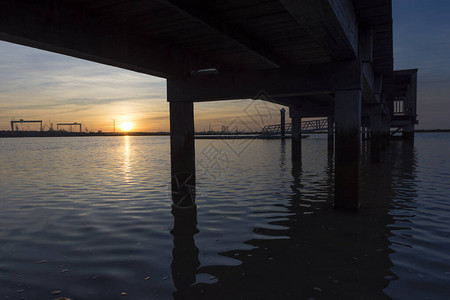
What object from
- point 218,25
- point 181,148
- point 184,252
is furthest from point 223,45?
point 184,252

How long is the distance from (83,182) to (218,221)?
9477mm

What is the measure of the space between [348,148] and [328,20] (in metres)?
4.34

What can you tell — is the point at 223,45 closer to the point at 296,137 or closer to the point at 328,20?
the point at 328,20

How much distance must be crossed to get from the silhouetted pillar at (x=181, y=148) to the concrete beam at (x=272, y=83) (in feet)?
1.52

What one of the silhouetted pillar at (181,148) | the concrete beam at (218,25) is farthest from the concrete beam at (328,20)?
the silhouetted pillar at (181,148)

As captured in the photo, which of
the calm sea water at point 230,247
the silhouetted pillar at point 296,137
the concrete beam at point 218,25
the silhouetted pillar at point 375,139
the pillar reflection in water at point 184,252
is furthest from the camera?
the silhouetted pillar at point 296,137

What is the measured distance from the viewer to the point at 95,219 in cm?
829

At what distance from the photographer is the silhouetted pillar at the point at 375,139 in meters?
22.3

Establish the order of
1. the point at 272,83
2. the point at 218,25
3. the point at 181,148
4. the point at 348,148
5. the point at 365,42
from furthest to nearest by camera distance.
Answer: the point at 181,148 → the point at 272,83 → the point at 348,148 → the point at 365,42 → the point at 218,25

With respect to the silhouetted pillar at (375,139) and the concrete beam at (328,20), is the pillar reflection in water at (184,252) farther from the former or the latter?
the silhouetted pillar at (375,139)

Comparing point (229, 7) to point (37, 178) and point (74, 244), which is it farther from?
point (37, 178)

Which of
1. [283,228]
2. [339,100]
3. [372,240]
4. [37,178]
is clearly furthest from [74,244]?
[37,178]

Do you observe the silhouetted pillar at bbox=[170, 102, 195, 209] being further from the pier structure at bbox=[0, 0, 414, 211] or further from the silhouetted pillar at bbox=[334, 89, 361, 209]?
the silhouetted pillar at bbox=[334, 89, 361, 209]

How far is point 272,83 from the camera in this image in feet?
31.9
